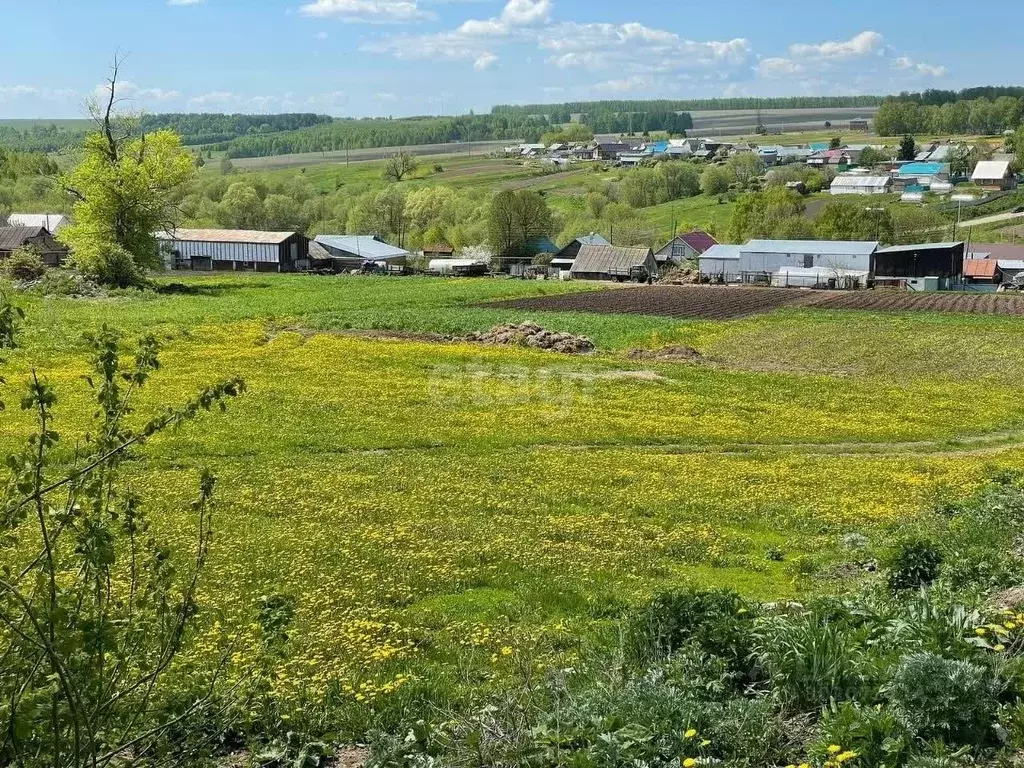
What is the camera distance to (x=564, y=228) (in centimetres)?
14400

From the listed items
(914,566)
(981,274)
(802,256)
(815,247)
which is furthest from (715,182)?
(914,566)

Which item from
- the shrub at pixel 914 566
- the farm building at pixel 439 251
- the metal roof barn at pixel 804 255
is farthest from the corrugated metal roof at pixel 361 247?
the shrub at pixel 914 566

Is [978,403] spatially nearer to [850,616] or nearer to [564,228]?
[850,616]

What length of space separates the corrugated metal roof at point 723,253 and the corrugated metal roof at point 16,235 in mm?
69812

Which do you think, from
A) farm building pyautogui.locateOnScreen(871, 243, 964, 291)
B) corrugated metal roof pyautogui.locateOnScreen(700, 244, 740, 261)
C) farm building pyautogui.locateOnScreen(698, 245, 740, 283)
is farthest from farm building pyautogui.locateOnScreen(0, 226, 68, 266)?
farm building pyautogui.locateOnScreen(871, 243, 964, 291)

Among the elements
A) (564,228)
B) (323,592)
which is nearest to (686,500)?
(323,592)

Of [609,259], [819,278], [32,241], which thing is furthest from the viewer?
[609,259]

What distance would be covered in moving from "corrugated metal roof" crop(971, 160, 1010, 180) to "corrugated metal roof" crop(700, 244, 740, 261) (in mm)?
93897

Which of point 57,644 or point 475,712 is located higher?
point 57,644

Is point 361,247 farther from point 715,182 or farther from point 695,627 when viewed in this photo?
point 695,627

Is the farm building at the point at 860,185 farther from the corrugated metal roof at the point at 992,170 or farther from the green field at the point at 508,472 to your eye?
the green field at the point at 508,472

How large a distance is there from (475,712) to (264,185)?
159898mm

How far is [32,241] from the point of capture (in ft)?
332

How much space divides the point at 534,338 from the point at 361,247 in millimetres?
71565
